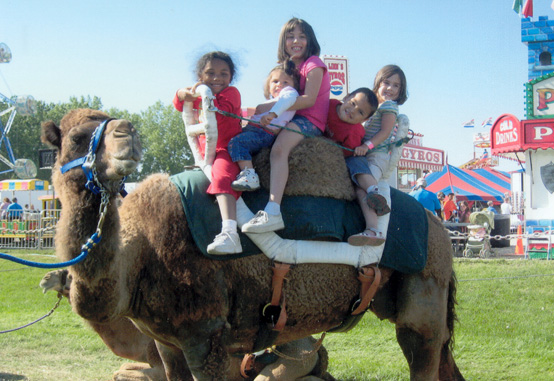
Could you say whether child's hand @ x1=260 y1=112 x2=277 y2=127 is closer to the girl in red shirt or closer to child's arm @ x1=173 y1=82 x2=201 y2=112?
the girl in red shirt

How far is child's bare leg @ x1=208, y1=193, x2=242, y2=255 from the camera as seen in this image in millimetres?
3521

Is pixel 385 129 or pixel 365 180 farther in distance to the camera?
pixel 385 129

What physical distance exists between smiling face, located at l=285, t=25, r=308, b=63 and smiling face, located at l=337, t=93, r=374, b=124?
0.52 m

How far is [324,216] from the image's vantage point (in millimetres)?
3982

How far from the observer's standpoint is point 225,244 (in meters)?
3.53

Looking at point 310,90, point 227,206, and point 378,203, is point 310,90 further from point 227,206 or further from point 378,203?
point 227,206

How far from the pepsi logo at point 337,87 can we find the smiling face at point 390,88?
1349 centimetres

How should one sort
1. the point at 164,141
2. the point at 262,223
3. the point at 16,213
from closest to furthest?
1. the point at 262,223
2. the point at 16,213
3. the point at 164,141

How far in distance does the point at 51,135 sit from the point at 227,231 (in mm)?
1164

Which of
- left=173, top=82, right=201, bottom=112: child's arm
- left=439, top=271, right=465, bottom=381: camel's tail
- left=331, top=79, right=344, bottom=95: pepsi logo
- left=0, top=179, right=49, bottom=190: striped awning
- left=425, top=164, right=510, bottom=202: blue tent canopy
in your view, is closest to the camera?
left=173, top=82, right=201, bottom=112: child's arm

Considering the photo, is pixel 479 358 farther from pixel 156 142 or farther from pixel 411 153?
pixel 156 142

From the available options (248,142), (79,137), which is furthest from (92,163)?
(248,142)

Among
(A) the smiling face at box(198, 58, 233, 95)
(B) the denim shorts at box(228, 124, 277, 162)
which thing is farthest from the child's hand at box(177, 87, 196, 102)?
(B) the denim shorts at box(228, 124, 277, 162)

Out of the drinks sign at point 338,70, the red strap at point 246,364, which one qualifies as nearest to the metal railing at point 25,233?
the drinks sign at point 338,70
